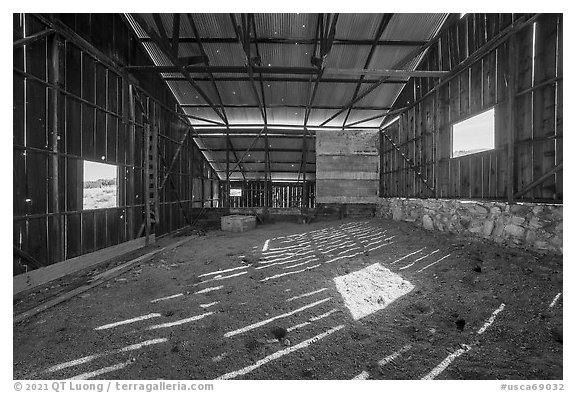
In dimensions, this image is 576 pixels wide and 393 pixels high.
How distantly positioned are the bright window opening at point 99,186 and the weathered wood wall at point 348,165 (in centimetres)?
780

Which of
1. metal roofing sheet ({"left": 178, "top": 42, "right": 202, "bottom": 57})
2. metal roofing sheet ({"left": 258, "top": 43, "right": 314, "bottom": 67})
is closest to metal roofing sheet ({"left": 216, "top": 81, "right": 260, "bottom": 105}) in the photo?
metal roofing sheet ({"left": 178, "top": 42, "right": 202, "bottom": 57})

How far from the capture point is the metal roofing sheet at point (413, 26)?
703 cm

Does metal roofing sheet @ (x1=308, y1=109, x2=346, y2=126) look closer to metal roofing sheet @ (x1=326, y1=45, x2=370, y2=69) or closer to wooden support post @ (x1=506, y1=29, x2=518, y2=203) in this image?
metal roofing sheet @ (x1=326, y1=45, x2=370, y2=69)

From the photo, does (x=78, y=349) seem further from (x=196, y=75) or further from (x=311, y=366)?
Answer: (x=196, y=75)

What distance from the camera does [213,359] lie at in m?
2.25

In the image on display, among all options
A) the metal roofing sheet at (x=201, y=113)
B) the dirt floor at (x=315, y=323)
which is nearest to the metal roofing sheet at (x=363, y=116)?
the metal roofing sheet at (x=201, y=113)

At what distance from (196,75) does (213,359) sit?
33.0ft

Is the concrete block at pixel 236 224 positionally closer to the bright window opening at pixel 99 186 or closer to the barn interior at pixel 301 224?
the barn interior at pixel 301 224

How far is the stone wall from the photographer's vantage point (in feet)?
12.3

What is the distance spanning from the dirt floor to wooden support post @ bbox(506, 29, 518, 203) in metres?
1.40

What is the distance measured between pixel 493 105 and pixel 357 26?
4.75 m

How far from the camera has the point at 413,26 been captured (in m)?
7.30

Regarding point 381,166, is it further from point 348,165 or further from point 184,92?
point 184,92
